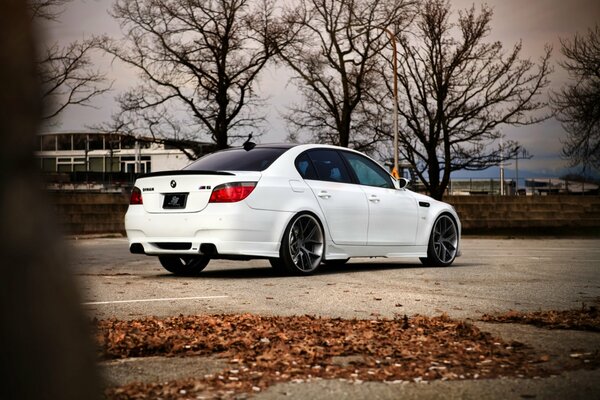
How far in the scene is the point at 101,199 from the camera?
1372 inches

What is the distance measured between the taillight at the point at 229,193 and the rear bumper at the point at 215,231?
0.20 ft

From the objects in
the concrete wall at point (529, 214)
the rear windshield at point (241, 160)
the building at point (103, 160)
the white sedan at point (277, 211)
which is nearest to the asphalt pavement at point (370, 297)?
the white sedan at point (277, 211)

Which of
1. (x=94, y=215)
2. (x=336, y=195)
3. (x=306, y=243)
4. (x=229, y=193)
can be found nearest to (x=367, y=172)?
(x=336, y=195)

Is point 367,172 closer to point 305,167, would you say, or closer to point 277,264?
point 305,167

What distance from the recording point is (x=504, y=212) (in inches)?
1542

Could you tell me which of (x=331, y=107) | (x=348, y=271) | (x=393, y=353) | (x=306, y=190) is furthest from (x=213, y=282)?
(x=331, y=107)

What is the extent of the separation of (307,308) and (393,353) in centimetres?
267

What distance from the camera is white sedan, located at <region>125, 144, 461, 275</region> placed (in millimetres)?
9984

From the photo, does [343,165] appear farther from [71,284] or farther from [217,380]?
[71,284]

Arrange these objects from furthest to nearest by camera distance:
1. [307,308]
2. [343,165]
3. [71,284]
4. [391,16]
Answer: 1. [391,16]
2. [343,165]
3. [307,308]
4. [71,284]

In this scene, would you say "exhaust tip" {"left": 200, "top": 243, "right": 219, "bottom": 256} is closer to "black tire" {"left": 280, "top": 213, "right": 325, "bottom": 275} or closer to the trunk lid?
the trunk lid

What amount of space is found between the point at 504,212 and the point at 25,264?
38.7 meters

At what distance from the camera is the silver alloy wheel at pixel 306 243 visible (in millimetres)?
10602

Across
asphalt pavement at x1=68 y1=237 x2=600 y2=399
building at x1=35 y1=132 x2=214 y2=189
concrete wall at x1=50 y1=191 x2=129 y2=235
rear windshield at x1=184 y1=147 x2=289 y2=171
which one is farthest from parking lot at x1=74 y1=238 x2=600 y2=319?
building at x1=35 y1=132 x2=214 y2=189
